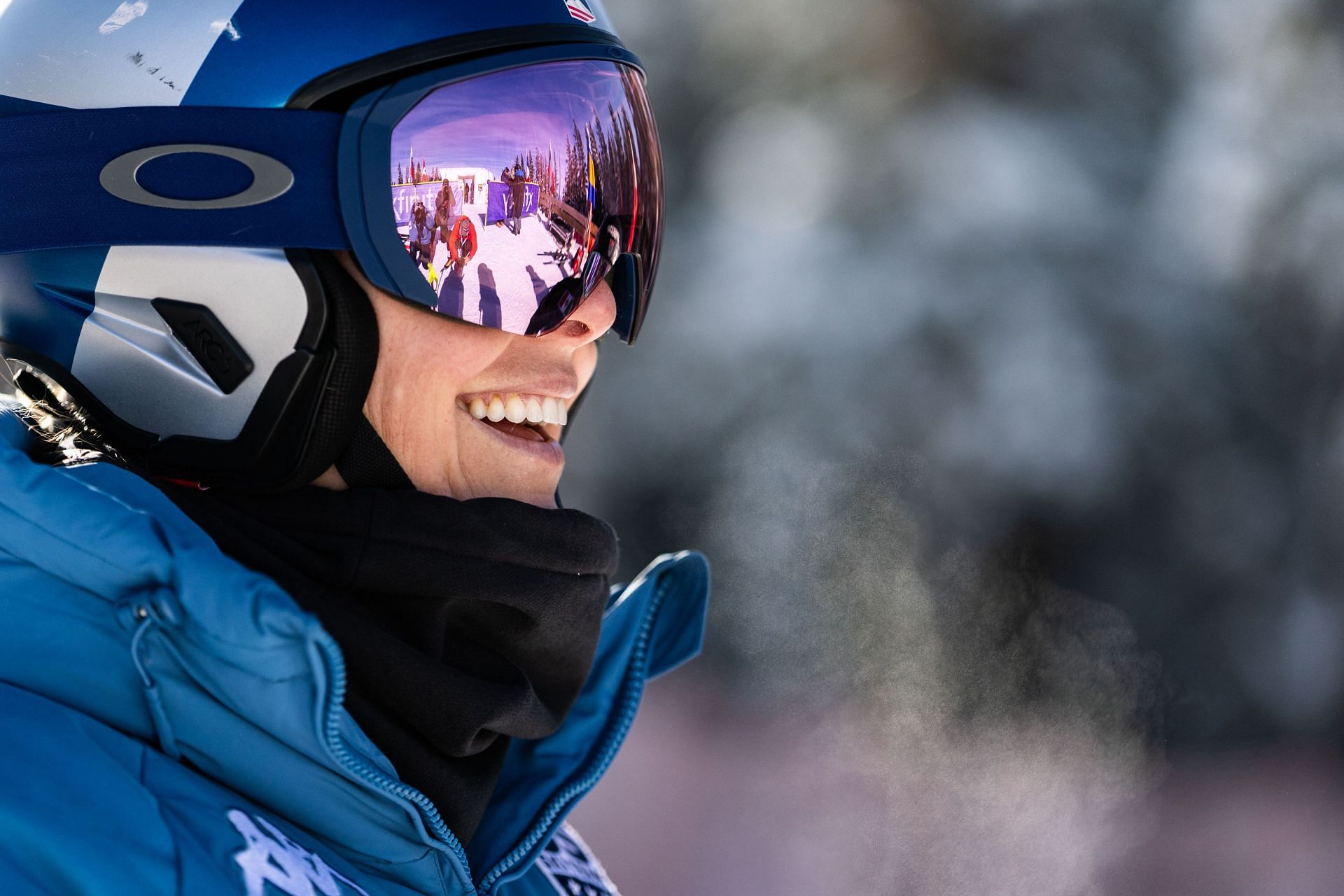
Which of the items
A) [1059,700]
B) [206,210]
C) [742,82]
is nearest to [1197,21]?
[742,82]

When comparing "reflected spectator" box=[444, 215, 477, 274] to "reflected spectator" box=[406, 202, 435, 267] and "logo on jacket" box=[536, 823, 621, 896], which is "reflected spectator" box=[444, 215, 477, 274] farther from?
"logo on jacket" box=[536, 823, 621, 896]

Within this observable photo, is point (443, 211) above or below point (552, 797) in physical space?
above

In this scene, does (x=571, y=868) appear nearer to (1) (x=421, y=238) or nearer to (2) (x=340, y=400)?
(2) (x=340, y=400)

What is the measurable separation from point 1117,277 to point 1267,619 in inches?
50.1

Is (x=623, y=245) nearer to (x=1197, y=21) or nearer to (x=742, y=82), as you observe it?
(x=742, y=82)

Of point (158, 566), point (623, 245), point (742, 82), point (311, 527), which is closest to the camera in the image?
point (158, 566)

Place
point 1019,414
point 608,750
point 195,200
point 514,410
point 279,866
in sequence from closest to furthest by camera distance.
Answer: point 279,866
point 195,200
point 514,410
point 608,750
point 1019,414

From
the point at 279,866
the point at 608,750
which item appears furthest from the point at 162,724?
the point at 608,750

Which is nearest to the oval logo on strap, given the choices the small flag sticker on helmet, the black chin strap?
the black chin strap

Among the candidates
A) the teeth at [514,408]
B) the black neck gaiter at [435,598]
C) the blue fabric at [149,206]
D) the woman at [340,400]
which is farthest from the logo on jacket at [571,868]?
the blue fabric at [149,206]

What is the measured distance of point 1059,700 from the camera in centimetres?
378

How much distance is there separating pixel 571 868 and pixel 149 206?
87cm

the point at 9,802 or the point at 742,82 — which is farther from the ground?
the point at 742,82

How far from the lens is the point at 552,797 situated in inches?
48.9
